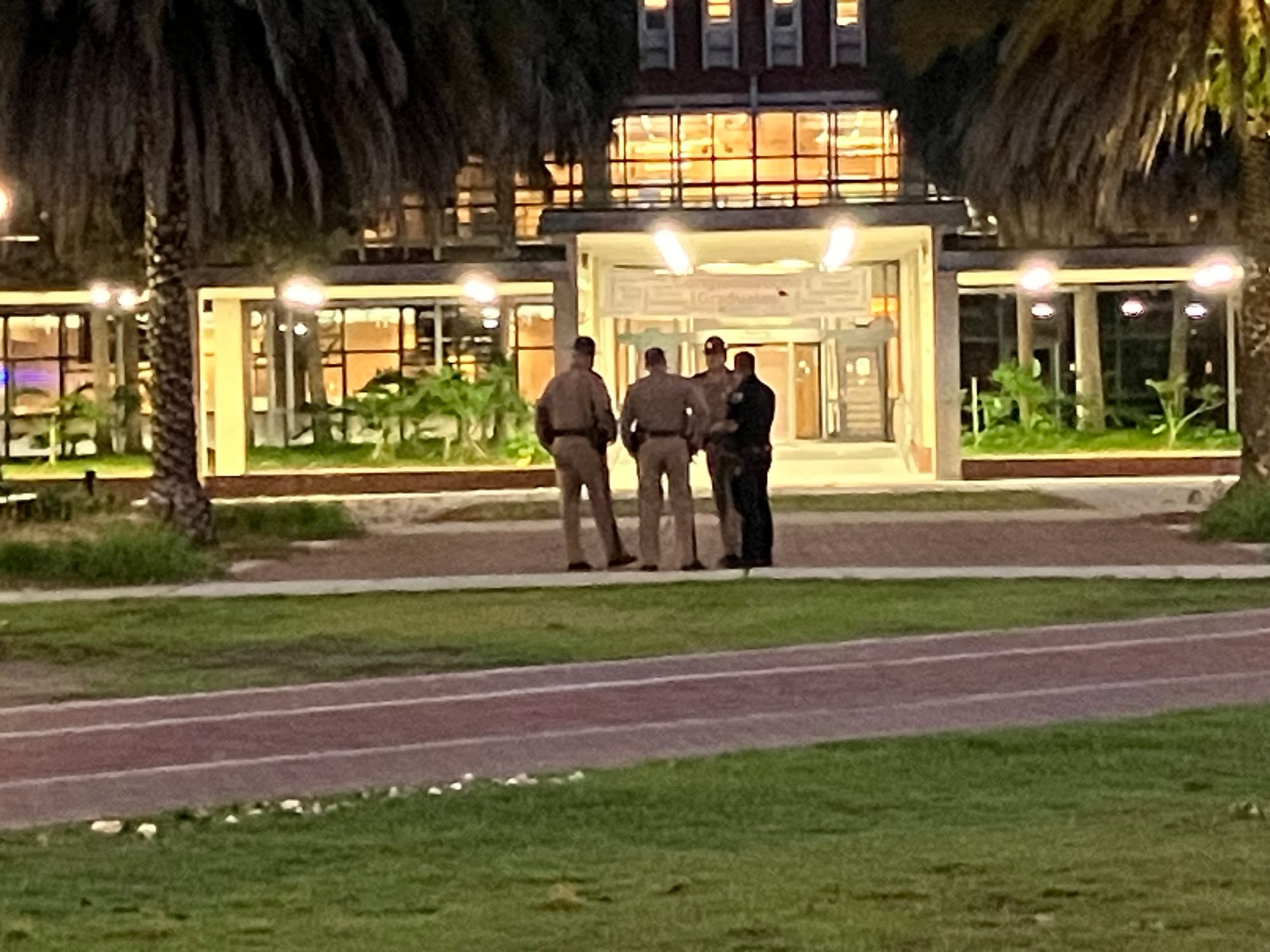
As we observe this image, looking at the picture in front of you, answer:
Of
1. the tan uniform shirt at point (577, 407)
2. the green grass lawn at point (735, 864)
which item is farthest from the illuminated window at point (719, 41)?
the green grass lawn at point (735, 864)

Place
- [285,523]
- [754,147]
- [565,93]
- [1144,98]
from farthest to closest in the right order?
[754,147] → [565,93] → [285,523] → [1144,98]

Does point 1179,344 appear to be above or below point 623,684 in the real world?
above

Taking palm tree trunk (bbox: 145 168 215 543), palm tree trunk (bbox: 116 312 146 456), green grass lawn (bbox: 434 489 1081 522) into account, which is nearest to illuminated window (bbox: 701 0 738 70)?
palm tree trunk (bbox: 116 312 146 456)

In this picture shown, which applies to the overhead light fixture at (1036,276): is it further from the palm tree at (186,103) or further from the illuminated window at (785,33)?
the illuminated window at (785,33)

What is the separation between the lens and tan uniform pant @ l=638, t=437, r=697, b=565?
64.2 ft

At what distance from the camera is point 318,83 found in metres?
23.0

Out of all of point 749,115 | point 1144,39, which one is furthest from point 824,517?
point 749,115

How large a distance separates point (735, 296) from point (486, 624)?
1911 centimetres

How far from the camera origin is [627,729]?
39.0 feet

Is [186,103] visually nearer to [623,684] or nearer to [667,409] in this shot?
[667,409]

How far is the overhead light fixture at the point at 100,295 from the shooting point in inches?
1421

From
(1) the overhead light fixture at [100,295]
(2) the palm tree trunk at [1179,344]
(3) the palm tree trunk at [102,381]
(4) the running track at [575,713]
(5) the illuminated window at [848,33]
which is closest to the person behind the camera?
(4) the running track at [575,713]

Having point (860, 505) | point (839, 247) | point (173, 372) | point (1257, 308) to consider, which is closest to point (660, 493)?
point (173, 372)

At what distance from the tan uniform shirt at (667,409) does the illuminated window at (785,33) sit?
1662 inches
